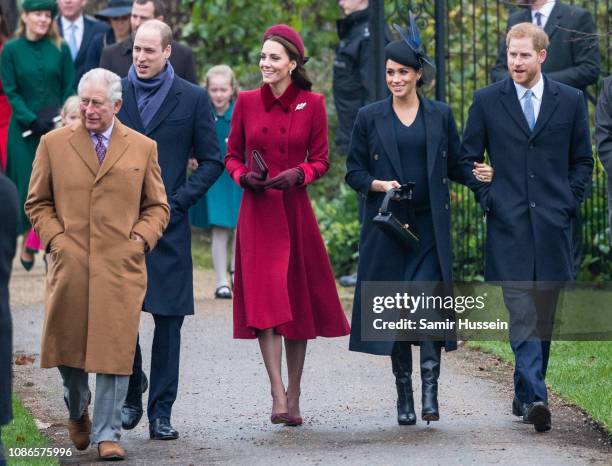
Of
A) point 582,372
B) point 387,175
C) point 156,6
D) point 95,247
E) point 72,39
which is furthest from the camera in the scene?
point 72,39

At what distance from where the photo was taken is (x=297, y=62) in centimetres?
843

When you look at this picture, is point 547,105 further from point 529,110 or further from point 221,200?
point 221,200

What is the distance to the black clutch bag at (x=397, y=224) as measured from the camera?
793 cm

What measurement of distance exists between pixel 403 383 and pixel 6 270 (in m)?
2.65

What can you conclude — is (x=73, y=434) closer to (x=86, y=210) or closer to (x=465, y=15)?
(x=86, y=210)

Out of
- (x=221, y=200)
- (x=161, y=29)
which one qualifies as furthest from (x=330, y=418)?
(x=221, y=200)

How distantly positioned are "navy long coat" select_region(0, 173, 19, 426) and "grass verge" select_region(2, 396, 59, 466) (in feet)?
3.40

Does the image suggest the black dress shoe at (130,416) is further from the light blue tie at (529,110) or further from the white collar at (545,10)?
the white collar at (545,10)

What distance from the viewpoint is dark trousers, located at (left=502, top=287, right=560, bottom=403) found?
793 centimetres

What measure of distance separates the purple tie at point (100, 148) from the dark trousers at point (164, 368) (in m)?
0.93

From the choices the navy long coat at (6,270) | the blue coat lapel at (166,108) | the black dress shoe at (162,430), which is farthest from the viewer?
the blue coat lapel at (166,108)

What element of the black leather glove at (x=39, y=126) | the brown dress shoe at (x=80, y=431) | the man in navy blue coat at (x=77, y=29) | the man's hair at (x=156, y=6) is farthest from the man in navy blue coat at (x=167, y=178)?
the man in navy blue coat at (x=77, y=29)

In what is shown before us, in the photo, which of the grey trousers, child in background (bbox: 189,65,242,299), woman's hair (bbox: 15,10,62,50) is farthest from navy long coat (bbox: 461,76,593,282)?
woman's hair (bbox: 15,10,62,50)

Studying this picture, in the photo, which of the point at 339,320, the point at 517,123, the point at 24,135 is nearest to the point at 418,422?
the point at 339,320
